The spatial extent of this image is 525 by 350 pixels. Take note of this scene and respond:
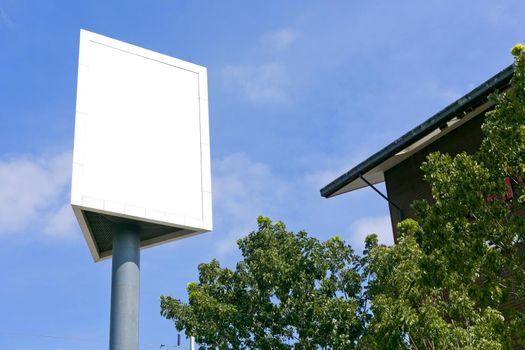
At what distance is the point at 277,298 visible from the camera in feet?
70.7

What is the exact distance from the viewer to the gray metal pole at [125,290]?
2250cm

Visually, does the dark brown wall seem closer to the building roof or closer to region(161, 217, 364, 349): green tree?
the building roof

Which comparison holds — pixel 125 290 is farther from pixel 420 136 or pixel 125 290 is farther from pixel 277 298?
pixel 420 136

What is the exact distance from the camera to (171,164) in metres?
25.8

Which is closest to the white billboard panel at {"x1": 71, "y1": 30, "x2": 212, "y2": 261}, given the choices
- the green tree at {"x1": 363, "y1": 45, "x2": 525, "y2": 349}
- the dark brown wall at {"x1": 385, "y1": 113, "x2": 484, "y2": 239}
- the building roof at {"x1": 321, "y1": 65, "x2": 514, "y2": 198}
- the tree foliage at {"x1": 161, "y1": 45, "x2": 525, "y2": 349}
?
the tree foliage at {"x1": 161, "y1": 45, "x2": 525, "y2": 349}

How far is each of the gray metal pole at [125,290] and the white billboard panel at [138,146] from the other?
0.70 meters

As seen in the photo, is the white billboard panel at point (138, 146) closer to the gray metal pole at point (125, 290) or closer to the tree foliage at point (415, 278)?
the gray metal pole at point (125, 290)

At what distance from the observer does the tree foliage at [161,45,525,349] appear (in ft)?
40.8

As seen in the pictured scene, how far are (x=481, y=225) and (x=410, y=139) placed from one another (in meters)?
11.4

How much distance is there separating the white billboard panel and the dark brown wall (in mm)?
6513

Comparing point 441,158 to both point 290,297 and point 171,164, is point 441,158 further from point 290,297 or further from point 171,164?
point 171,164

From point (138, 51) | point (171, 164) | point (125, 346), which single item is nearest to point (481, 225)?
point (125, 346)

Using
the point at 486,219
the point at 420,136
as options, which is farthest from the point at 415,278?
the point at 420,136

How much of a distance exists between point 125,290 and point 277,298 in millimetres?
5008
